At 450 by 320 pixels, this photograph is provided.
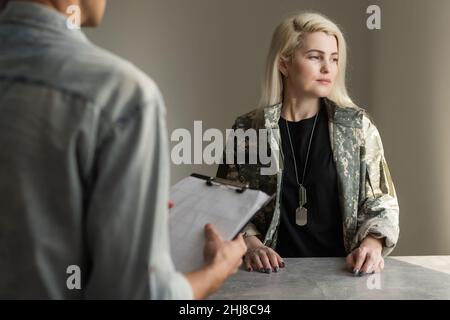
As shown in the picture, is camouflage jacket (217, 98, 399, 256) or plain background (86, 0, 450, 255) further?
plain background (86, 0, 450, 255)

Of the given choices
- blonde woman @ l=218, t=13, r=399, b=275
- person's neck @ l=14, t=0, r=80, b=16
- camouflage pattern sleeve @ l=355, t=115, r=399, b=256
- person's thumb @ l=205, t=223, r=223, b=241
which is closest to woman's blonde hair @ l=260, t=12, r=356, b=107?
blonde woman @ l=218, t=13, r=399, b=275

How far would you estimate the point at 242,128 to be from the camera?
1662mm

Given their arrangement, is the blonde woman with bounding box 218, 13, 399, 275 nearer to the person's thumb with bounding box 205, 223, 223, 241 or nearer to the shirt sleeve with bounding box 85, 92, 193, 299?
the person's thumb with bounding box 205, 223, 223, 241

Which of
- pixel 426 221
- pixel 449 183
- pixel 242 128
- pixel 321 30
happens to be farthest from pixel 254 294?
pixel 426 221

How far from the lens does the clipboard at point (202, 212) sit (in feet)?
2.54

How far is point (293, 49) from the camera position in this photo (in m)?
1.60

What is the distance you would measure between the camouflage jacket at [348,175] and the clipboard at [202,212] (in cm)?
57

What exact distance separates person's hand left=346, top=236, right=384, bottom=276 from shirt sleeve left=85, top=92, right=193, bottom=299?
0.71 meters

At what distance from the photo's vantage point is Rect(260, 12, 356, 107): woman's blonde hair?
1597 millimetres

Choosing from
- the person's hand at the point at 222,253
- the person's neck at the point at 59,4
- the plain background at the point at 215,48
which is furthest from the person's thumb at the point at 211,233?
the plain background at the point at 215,48

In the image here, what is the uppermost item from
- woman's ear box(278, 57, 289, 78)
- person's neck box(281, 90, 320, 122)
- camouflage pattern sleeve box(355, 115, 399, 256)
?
woman's ear box(278, 57, 289, 78)

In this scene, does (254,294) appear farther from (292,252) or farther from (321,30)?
(321,30)

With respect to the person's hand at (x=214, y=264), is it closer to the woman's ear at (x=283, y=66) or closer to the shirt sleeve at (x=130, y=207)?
the shirt sleeve at (x=130, y=207)

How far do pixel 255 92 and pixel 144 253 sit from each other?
115 inches
